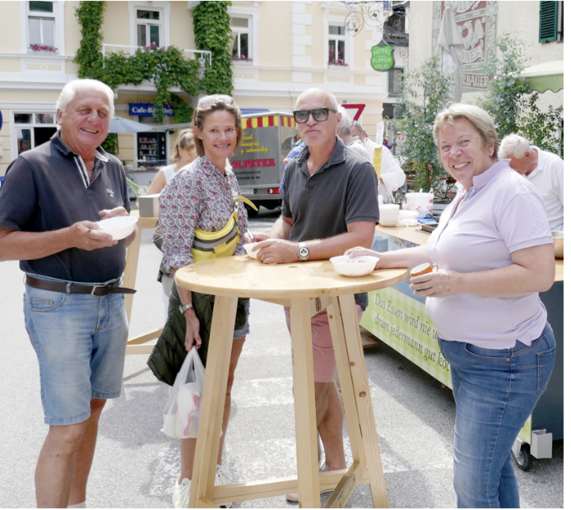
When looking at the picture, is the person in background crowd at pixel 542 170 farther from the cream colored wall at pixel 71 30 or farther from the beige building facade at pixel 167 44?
the cream colored wall at pixel 71 30

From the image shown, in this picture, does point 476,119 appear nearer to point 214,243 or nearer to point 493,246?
point 493,246

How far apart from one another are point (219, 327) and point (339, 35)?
2171cm

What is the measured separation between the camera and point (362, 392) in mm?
2492

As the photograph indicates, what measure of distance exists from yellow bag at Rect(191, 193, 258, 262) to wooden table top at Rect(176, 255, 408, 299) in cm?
19

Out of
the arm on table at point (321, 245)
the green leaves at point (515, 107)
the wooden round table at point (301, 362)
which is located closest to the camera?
the wooden round table at point (301, 362)

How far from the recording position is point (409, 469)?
10.1 feet

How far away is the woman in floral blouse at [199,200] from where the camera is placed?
2.47 meters

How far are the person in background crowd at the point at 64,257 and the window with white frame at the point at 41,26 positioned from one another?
18.7m

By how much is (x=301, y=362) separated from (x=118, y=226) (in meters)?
0.86

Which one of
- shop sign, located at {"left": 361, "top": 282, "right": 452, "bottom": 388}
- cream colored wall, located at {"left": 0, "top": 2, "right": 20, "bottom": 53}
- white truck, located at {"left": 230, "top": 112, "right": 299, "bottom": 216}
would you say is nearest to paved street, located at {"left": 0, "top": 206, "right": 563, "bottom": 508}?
shop sign, located at {"left": 361, "top": 282, "right": 452, "bottom": 388}

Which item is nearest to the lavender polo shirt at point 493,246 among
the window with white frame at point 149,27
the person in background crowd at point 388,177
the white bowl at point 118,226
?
the white bowl at point 118,226

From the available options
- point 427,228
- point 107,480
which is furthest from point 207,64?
point 107,480

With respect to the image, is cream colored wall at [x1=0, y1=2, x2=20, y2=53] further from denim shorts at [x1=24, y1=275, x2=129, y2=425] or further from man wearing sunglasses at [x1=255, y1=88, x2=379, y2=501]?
denim shorts at [x1=24, y1=275, x2=129, y2=425]


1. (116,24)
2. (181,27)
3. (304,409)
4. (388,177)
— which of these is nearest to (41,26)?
(116,24)
